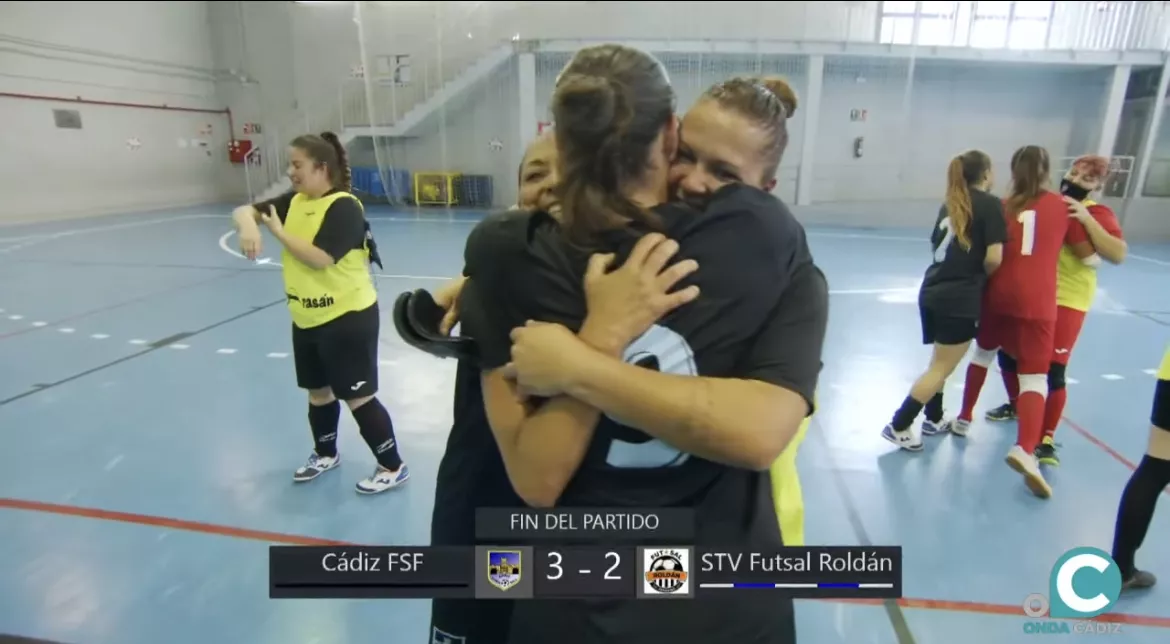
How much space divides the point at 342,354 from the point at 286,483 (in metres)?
0.85

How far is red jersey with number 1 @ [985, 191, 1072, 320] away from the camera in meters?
3.38

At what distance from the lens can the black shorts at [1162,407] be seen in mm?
2316

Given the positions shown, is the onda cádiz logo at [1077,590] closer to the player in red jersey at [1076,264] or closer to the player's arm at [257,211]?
the player in red jersey at [1076,264]

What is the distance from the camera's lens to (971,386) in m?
4.04

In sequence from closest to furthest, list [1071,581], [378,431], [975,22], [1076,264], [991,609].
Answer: [1071,581]
[991,609]
[378,431]
[1076,264]
[975,22]

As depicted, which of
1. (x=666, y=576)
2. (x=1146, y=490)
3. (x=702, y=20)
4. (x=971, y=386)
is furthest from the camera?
(x=702, y=20)

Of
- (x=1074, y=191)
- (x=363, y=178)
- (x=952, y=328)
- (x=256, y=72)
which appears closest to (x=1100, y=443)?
(x=952, y=328)

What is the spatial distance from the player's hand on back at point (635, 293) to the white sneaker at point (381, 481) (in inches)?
109

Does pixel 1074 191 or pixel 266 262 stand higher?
pixel 1074 191

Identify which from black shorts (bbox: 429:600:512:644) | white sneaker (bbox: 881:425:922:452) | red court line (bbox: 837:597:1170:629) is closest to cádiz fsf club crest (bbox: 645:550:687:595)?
black shorts (bbox: 429:600:512:644)

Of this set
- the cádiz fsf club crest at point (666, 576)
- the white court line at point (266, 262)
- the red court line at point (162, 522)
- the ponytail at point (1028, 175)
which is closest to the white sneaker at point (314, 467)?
the red court line at point (162, 522)

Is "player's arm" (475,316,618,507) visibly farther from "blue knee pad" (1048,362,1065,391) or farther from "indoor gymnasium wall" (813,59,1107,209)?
"indoor gymnasium wall" (813,59,1107,209)

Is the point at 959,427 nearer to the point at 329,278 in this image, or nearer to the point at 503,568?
the point at 329,278

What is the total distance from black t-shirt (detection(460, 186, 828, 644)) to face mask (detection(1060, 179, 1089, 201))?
3184 mm
